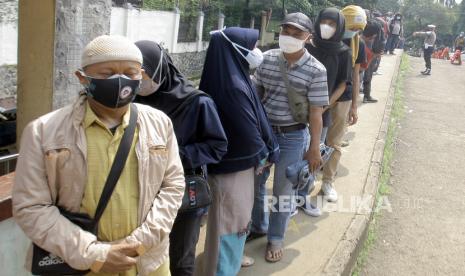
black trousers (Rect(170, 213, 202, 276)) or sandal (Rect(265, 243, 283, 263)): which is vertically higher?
black trousers (Rect(170, 213, 202, 276))

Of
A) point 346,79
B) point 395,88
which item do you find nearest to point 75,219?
point 346,79

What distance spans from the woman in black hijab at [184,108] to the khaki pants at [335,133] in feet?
7.97

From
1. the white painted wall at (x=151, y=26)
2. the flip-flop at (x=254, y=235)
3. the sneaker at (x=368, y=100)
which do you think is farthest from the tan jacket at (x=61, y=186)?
the white painted wall at (x=151, y=26)

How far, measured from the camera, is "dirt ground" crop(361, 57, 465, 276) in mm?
4109

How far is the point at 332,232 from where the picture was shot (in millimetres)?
4148

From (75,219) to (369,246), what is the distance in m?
3.19

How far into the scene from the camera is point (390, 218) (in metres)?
4.93

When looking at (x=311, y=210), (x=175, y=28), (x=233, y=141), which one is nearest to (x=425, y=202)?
(x=311, y=210)

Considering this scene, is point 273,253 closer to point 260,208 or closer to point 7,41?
point 260,208

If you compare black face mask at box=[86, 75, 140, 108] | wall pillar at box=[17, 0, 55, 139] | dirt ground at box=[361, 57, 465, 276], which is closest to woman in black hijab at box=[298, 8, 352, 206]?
dirt ground at box=[361, 57, 465, 276]

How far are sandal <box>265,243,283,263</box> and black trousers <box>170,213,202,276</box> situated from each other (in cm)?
99

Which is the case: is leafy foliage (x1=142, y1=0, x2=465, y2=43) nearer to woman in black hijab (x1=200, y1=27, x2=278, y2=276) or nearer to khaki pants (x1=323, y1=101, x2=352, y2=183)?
khaki pants (x1=323, y1=101, x2=352, y2=183)

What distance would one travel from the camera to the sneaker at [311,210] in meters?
4.42

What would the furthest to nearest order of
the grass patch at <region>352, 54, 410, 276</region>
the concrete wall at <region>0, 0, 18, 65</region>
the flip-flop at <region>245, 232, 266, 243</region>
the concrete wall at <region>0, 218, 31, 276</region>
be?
the concrete wall at <region>0, 0, 18, 65</region> < the grass patch at <region>352, 54, 410, 276</region> < the flip-flop at <region>245, 232, 266, 243</region> < the concrete wall at <region>0, 218, 31, 276</region>
